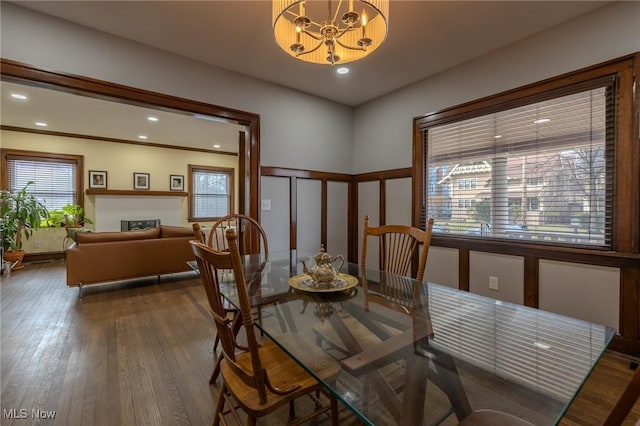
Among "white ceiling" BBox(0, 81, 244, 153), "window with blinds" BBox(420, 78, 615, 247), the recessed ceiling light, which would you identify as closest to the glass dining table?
the recessed ceiling light

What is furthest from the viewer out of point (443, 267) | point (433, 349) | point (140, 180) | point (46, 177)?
point (140, 180)

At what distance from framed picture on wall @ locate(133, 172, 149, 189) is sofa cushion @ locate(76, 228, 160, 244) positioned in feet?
10.8

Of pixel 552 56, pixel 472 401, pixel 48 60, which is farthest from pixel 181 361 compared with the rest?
pixel 552 56

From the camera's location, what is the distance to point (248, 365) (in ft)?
4.11

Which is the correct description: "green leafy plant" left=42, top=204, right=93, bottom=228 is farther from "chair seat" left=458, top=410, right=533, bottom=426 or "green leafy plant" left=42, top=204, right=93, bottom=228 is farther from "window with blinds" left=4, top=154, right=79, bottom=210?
"chair seat" left=458, top=410, right=533, bottom=426

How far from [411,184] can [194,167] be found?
19.7 feet

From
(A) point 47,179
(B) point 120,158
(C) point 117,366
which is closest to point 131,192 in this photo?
(B) point 120,158

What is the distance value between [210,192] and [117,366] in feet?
20.0

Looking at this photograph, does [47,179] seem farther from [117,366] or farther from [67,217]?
[117,366]

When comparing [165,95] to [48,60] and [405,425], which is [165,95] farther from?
[405,425]

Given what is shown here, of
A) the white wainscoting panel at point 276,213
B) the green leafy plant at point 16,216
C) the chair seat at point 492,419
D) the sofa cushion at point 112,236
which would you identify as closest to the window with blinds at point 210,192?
the green leafy plant at point 16,216

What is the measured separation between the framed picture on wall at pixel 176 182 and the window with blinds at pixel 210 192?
0.23m

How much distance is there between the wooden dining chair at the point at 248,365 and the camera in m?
0.87

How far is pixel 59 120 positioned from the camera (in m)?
5.01
